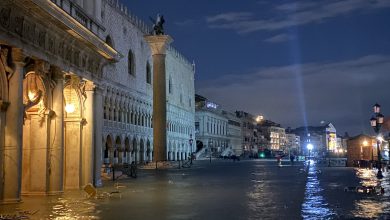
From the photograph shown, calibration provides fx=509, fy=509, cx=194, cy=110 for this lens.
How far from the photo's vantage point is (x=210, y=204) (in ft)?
50.4

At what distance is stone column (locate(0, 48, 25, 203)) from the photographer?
15.2 meters

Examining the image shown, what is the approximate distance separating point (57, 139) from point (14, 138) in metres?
3.49

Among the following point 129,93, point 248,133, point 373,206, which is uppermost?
point 129,93

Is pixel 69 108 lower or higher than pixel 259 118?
lower

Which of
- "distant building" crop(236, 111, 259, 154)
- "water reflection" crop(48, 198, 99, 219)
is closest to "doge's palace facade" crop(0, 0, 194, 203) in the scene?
"water reflection" crop(48, 198, 99, 219)

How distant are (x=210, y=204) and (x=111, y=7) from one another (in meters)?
47.5

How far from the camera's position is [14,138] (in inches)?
602

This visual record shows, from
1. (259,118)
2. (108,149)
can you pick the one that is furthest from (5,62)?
(259,118)

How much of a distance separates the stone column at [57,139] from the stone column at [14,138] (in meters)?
3.04

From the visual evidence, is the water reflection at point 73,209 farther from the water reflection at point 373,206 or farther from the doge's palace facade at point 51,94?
the water reflection at point 373,206

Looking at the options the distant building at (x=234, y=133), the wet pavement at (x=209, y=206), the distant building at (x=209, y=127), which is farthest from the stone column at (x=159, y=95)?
the distant building at (x=234, y=133)

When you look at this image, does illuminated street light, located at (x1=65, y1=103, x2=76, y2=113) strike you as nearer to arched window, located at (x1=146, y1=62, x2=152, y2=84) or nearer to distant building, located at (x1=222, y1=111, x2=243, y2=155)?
arched window, located at (x1=146, y1=62, x2=152, y2=84)

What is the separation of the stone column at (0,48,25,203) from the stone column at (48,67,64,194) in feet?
9.96

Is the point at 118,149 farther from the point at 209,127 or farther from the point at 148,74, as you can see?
the point at 209,127
